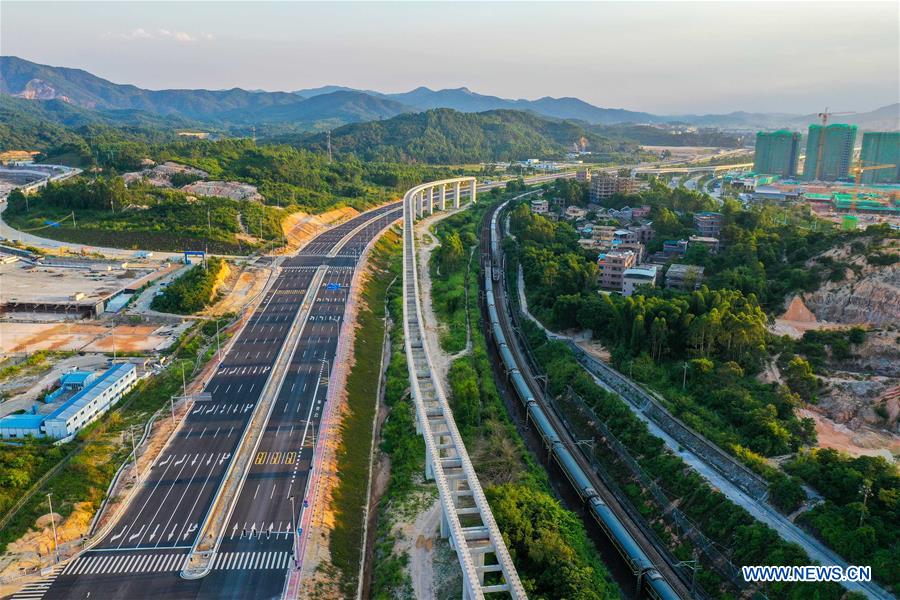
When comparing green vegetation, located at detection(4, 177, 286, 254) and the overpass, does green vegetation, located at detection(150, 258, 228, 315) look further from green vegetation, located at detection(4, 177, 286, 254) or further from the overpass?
the overpass

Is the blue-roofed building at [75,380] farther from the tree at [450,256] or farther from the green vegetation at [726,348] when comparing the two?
the tree at [450,256]

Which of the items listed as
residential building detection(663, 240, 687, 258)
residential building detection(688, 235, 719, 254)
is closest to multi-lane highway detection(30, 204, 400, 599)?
residential building detection(663, 240, 687, 258)

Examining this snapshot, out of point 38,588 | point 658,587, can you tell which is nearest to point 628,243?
point 658,587

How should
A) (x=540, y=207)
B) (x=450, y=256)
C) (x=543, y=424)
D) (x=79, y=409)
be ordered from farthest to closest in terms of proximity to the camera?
(x=540, y=207) → (x=450, y=256) → (x=543, y=424) → (x=79, y=409)

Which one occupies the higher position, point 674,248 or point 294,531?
point 674,248

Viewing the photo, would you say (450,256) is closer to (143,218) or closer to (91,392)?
(143,218)

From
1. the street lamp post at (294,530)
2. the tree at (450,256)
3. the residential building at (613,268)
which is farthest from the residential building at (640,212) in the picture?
the street lamp post at (294,530)

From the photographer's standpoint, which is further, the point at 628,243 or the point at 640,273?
the point at 628,243
